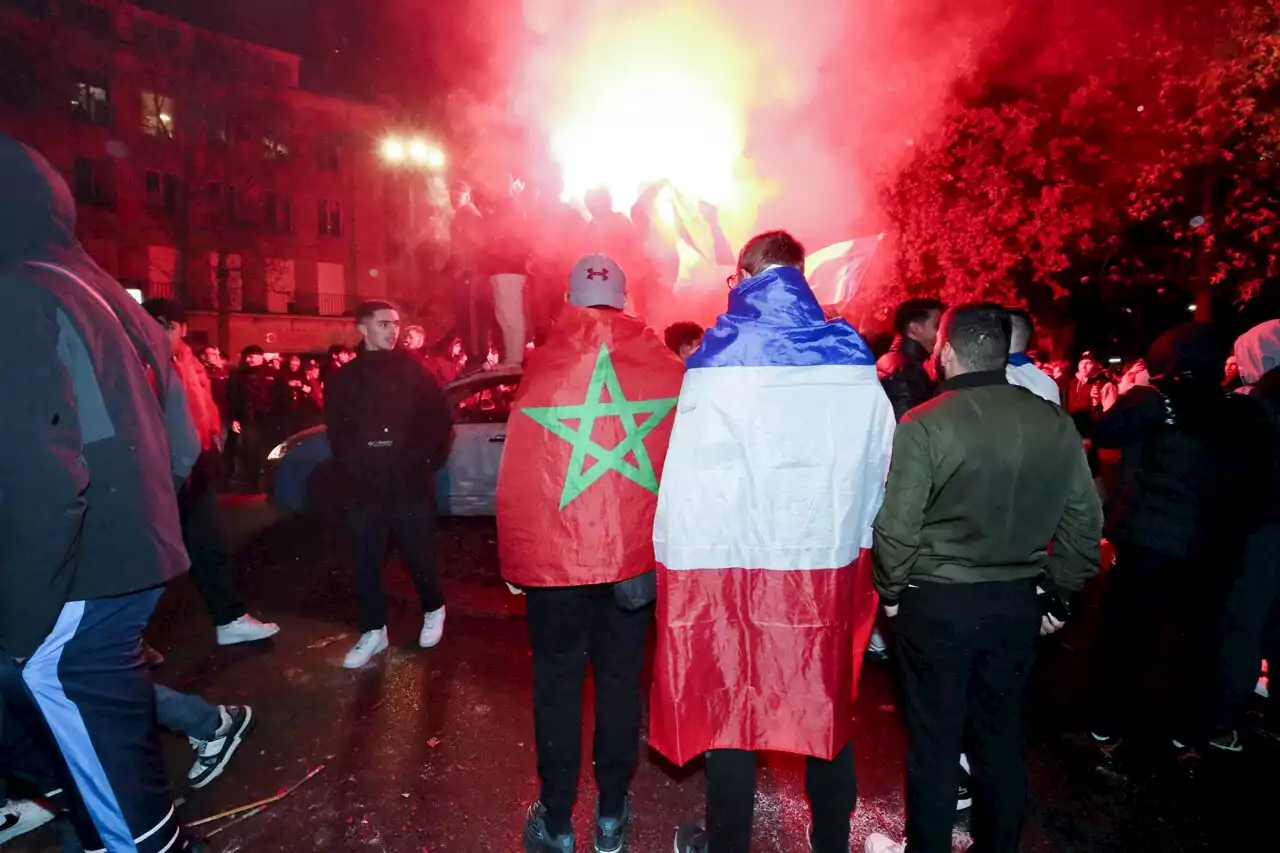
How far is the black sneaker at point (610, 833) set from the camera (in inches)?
116

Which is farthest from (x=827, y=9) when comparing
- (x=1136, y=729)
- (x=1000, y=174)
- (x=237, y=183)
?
(x=237, y=183)

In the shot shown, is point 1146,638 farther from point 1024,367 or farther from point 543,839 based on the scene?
point 543,839

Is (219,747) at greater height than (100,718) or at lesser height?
lesser

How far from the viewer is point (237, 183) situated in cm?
3544

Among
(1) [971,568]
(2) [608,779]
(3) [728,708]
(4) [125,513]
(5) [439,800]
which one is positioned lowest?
(5) [439,800]

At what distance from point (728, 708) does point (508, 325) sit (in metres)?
11.9

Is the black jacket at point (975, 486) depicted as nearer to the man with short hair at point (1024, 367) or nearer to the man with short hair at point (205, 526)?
the man with short hair at point (1024, 367)

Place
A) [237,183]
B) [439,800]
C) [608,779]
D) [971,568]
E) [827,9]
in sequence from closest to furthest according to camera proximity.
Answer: [971,568], [608,779], [439,800], [827,9], [237,183]

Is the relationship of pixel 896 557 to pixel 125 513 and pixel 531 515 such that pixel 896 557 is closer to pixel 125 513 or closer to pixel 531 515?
pixel 531 515

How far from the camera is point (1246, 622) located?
3750 millimetres

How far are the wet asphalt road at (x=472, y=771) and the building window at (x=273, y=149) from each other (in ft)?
124

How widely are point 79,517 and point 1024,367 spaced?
378cm

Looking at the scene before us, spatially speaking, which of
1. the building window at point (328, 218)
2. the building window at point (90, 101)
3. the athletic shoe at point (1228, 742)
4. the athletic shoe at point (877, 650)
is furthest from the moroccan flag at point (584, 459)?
the building window at point (328, 218)

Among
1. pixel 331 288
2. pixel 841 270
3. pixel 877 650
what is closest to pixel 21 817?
pixel 877 650
